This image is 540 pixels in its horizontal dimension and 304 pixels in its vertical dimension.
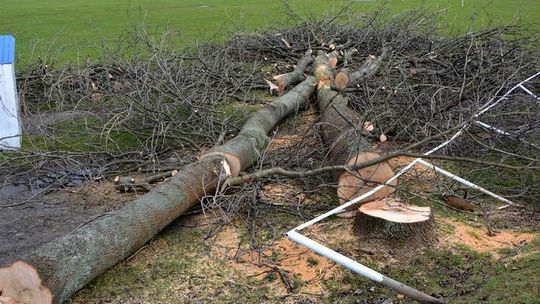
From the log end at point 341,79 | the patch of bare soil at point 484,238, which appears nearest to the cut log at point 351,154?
the patch of bare soil at point 484,238

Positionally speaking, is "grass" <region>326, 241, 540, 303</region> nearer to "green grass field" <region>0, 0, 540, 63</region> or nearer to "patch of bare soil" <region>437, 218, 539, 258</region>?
"patch of bare soil" <region>437, 218, 539, 258</region>

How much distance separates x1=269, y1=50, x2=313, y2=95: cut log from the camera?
7.87 m

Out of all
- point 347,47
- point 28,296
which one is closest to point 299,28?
point 347,47

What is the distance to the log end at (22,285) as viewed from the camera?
9.92 feet

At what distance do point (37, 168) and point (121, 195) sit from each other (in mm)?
953

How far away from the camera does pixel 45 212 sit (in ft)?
15.8

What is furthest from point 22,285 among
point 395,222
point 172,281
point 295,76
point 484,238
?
point 295,76

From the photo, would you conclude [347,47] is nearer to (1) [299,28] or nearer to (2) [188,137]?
(1) [299,28]

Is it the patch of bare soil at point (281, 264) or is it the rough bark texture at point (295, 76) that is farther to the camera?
the rough bark texture at point (295, 76)

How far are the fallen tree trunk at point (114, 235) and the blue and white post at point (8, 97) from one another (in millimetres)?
2609

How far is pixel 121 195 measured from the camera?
504cm

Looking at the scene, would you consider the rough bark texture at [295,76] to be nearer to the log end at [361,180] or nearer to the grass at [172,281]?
the log end at [361,180]

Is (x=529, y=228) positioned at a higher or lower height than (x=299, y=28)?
lower

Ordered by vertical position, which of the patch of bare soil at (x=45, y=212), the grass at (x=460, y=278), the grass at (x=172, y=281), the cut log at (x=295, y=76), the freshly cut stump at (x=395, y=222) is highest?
the cut log at (x=295, y=76)
